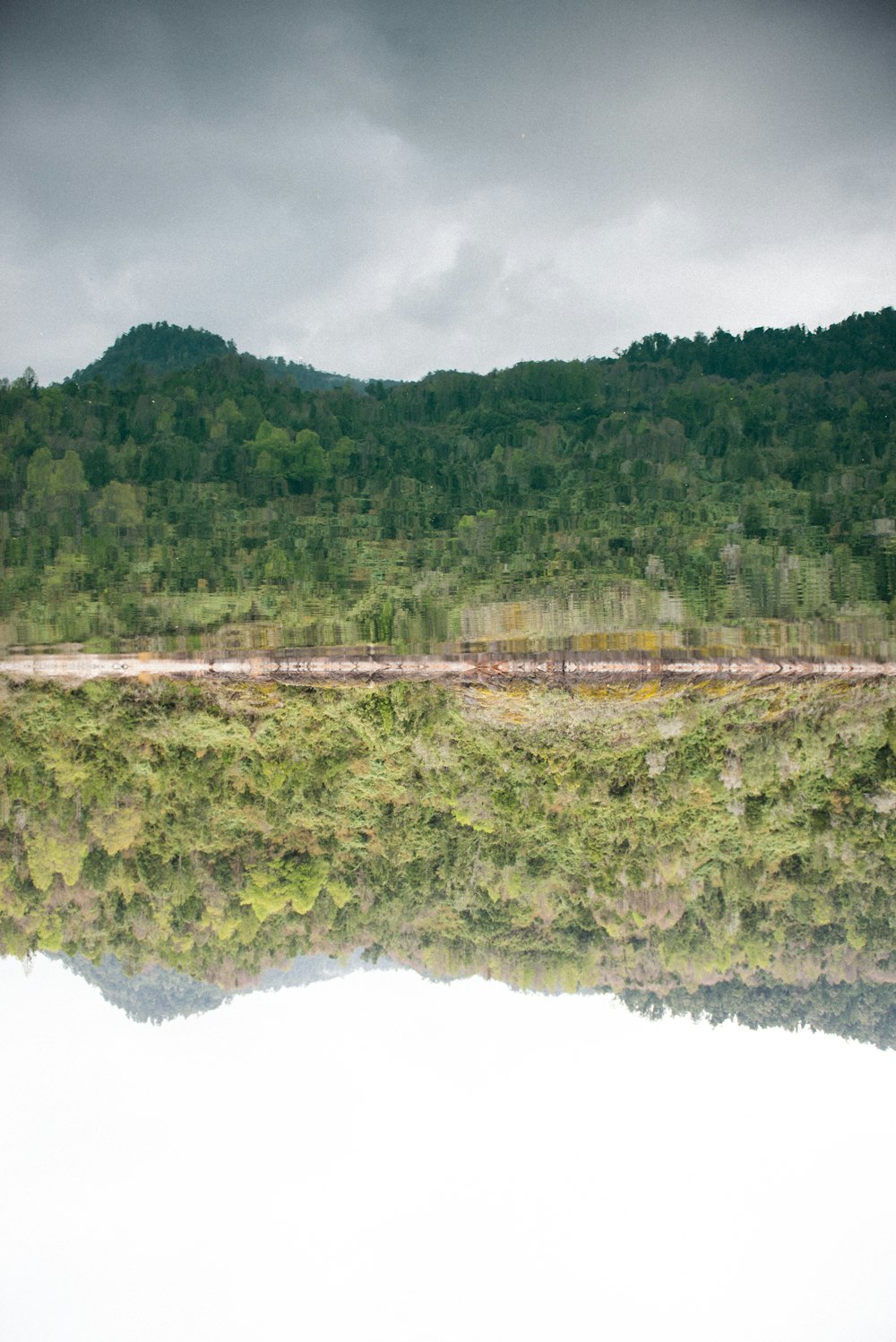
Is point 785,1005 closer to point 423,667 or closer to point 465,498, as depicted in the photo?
point 423,667

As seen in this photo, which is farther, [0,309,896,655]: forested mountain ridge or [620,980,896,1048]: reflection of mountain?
[620,980,896,1048]: reflection of mountain

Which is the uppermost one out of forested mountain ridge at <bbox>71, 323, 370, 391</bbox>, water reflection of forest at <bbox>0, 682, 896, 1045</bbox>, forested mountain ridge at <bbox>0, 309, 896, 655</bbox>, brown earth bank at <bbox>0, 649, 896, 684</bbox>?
forested mountain ridge at <bbox>71, 323, 370, 391</bbox>

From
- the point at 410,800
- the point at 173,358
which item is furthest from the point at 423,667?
the point at 173,358

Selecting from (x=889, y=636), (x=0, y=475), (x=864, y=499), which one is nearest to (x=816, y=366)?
(x=864, y=499)

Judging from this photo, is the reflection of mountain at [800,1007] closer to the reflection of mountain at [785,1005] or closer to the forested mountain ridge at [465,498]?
the reflection of mountain at [785,1005]

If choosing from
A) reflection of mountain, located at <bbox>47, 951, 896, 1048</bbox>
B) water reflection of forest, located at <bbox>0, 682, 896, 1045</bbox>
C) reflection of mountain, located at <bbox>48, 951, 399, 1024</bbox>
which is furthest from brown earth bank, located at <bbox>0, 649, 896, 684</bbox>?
reflection of mountain, located at <bbox>48, 951, 399, 1024</bbox>

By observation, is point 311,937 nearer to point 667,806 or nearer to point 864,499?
point 667,806

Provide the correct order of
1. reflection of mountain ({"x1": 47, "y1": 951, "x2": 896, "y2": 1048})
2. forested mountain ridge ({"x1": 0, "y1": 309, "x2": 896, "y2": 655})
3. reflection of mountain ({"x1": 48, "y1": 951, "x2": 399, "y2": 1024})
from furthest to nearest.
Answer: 1. reflection of mountain ({"x1": 48, "y1": 951, "x2": 399, "y2": 1024})
2. reflection of mountain ({"x1": 47, "y1": 951, "x2": 896, "y2": 1048})
3. forested mountain ridge ({"x1": 0, "y1": 309, "x2": 896, "y2": 655})

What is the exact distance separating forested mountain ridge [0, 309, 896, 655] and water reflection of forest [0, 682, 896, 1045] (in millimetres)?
1744

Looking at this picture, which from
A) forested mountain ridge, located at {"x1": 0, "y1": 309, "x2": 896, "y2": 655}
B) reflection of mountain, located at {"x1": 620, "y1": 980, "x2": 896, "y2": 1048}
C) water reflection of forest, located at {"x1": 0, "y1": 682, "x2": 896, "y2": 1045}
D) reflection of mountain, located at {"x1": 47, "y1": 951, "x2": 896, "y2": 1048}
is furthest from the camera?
reflection of mountain, located at {"x1": 620, "y1": 980, "x2": 896, "y2": 1048}

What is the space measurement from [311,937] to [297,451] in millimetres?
13183

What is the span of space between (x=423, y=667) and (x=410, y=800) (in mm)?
2687

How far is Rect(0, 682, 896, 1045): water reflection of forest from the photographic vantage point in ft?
54.9

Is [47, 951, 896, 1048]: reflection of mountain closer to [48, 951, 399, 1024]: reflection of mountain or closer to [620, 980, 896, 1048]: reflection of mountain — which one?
[620, 980, 896, 1048]: reflection of mountain
